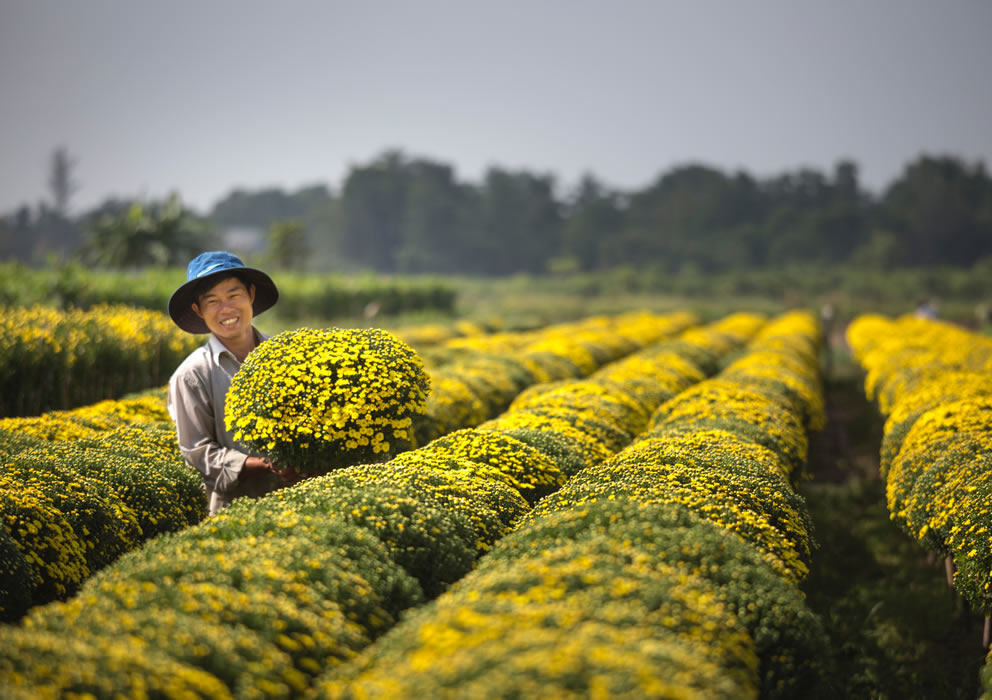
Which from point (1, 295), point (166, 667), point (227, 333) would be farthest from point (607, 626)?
point (1, 295)

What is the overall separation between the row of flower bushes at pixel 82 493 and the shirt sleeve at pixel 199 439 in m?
0.71

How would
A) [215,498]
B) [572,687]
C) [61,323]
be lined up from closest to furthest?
[572,687], [215,498], [61,323]

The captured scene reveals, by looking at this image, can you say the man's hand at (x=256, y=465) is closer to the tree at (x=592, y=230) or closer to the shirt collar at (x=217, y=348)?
the shirt collar at (x=217, y=348)

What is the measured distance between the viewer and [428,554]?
364 cm

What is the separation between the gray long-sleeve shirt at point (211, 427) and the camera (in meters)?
4.24

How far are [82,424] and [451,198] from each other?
3617 inches

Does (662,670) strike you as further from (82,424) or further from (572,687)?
(82,424)

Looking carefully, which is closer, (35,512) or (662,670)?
(662,670)

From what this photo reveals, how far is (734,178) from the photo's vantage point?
89.9 metres

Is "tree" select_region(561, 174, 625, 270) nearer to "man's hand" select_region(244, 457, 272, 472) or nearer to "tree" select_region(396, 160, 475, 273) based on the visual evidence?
"tree" select_region(396, 160, 475, 273)

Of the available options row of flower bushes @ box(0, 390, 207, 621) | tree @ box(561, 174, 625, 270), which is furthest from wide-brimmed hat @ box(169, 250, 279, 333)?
tree @ box(561, 174, 625, 270)

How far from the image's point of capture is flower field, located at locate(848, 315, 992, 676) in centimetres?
450

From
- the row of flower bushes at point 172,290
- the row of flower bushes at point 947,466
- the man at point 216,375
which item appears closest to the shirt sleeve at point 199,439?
the man at point 216,375

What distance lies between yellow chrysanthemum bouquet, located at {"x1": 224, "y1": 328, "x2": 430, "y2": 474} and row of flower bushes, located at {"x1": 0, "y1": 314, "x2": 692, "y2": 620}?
101 centimetres
